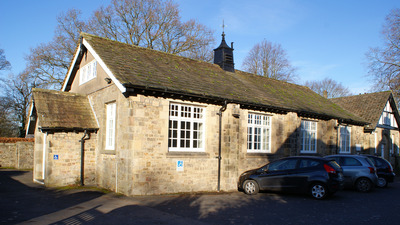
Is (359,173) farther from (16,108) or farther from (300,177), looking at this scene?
(16,108)

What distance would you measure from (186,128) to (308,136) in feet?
32.8

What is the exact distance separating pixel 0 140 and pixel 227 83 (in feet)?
66.7

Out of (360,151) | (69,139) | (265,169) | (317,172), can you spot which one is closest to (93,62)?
(69,139)

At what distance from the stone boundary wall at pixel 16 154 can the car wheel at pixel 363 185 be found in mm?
22913

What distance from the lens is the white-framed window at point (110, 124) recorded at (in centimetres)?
Answer: 1435

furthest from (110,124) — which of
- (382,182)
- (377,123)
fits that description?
(377,123)

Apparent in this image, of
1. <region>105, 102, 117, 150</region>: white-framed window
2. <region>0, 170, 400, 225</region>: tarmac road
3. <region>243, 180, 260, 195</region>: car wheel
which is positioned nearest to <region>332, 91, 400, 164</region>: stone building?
<region>0, 170, 400, 225</region>: tarmac road

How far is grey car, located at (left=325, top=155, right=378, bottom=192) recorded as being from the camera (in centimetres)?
1537

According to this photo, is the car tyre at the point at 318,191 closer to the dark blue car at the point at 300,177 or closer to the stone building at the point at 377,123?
the dark blue car at the point at 300,177

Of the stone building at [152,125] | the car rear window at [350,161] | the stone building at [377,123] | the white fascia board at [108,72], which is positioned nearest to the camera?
the white fascia board at [108,72]

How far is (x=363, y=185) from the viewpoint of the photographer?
15484 mm

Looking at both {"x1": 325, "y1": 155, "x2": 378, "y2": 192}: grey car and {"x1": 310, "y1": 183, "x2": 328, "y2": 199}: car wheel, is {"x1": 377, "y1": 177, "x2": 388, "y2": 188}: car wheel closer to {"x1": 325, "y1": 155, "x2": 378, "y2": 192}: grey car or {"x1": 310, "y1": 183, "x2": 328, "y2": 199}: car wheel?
{"x1": 325, "y1": 155, "x2": 378, "y2": 192}: grey car

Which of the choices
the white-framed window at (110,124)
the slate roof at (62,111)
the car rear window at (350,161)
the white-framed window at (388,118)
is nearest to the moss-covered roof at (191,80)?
the white-framed window at (110,124)

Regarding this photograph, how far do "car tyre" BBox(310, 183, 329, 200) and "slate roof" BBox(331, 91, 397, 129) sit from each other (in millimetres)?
16577
